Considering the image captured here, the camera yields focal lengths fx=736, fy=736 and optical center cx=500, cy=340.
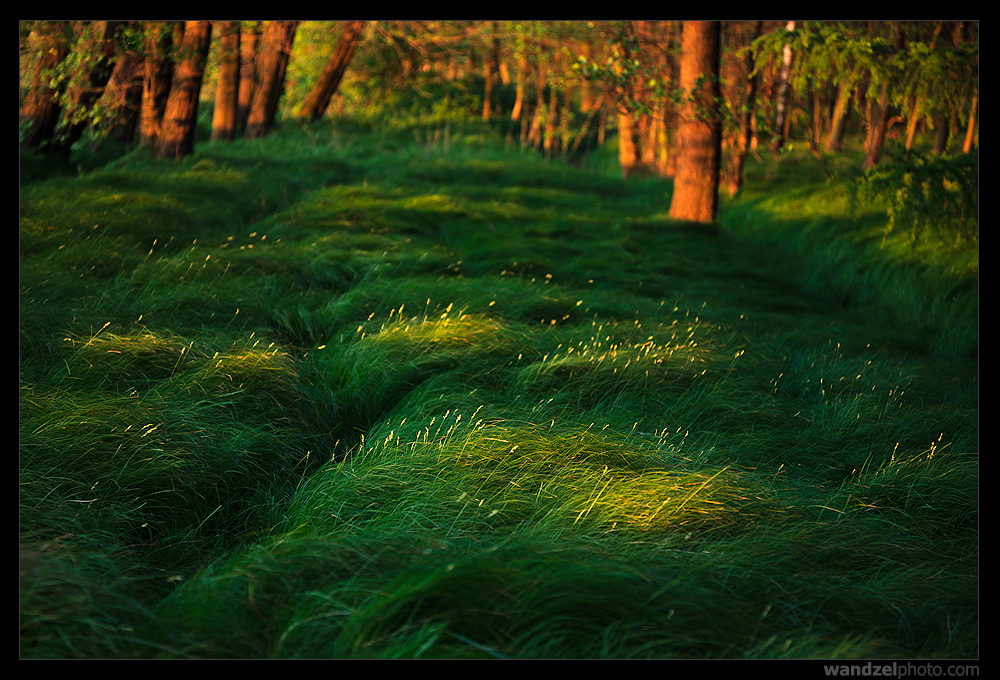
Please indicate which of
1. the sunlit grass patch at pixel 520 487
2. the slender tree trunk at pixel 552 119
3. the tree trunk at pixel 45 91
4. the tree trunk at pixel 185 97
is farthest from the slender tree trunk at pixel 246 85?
the sunlit grass patch at pixel 520 487

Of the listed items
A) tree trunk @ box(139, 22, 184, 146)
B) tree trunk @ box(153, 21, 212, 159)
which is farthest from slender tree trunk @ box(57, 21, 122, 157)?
tree trunk @ box(153, 21, 212, 159)

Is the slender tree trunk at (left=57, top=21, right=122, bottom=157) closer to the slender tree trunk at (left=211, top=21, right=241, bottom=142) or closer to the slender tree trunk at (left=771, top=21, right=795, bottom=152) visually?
the slender tree trunk at (left=211, top=21, right=241, bottom=142)

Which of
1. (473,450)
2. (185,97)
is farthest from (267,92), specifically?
(473,450)

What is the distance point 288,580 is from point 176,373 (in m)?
1.96

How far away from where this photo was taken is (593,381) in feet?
13.0

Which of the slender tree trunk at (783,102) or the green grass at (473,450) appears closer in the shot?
the green grass at (473,450)

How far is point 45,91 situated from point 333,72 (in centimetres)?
1004

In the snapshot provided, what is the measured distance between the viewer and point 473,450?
2.97 m

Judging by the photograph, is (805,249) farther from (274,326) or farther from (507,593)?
(507,593)

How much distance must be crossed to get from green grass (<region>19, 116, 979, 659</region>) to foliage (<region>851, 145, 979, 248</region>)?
0.30 m

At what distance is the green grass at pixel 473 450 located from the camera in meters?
2.04

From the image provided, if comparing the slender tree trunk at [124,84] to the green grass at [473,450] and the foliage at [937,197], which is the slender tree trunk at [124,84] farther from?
the foliage at [937,197]

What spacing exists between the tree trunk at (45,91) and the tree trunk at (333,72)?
8.95 metres

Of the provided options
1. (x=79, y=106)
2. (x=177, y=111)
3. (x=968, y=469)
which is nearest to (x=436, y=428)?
(x=968, y=469)
